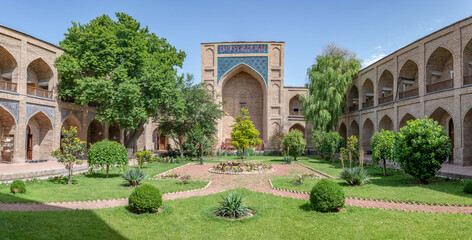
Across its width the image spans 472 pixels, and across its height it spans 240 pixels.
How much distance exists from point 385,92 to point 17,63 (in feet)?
87.8

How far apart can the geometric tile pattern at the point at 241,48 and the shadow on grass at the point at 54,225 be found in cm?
2653

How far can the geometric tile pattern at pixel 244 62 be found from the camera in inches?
1230

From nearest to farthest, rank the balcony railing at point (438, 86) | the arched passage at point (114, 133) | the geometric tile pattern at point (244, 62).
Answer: the balcony railing at point (438, 86) < the arched passage at point (114, 133) < the geometric tile pattern at point (244, 62)

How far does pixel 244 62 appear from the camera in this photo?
31.3m

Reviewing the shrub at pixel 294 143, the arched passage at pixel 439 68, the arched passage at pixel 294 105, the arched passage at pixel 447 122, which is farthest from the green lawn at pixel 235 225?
the arched passage at pixel 294 105

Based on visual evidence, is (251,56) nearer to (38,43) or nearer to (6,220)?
(38,43)

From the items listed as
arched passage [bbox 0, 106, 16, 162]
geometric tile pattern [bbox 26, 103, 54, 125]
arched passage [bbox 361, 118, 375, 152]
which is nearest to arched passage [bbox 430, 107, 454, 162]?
arched passage [bbox 361, 118, 375, 152]

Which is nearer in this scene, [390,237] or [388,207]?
[390,237]

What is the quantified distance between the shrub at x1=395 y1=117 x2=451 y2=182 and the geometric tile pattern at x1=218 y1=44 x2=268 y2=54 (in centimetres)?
2212

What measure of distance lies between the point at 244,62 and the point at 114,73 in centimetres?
1603

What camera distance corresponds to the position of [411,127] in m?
11.0

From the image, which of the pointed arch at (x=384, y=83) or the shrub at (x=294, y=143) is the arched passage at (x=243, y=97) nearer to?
the shrub at (x=294, y=143)

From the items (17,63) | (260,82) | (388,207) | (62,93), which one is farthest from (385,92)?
(17,63)

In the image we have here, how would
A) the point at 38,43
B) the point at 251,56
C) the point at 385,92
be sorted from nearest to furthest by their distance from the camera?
the point at 38,43 → the point at 385,92 → the point at 251,56
